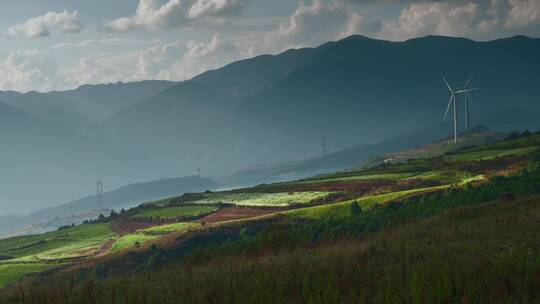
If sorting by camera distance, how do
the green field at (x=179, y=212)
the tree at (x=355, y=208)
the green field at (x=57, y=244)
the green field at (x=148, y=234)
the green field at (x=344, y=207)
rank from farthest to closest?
the green field at (x=179, y=212) < the green field at (x=57, y=244) < the green field at (x=148, y=234) < the green field at (x=344, y=207) < the tree at (x=355, y=208)

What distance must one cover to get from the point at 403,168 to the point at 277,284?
111 meters

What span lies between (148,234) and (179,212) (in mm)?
19766

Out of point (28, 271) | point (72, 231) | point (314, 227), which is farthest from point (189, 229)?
point (72, 231)

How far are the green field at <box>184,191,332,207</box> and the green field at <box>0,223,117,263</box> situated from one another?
2272 cm

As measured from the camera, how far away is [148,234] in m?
93.8

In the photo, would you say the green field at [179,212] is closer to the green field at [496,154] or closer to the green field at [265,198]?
the green field at [265,198]

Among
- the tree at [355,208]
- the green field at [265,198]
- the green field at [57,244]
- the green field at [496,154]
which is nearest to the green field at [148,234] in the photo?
the green field at [57,244]

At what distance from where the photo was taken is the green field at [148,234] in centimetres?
8753

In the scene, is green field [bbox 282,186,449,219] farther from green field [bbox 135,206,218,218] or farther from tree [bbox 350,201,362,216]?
green field [bbox 135,206,218,218]

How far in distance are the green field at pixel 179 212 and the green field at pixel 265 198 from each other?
17.5ft

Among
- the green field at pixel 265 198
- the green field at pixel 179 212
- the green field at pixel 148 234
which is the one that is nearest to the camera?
the green field at pixel 148 234

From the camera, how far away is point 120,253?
7581 cm

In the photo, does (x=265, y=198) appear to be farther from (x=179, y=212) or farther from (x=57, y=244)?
(x=57, y=244)

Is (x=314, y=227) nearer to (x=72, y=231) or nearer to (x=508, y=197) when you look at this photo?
(x=508, y=197)
